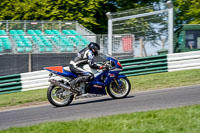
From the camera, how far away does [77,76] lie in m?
9.16

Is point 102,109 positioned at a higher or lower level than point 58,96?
lower

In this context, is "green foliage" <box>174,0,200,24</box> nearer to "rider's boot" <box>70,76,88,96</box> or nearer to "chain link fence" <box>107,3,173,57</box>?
"chain link fence" <box>107,3,173,57</box>

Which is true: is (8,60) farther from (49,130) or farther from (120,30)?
(49,130)

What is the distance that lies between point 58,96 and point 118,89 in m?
1.66

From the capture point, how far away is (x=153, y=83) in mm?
11844

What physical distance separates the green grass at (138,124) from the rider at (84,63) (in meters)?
2.84

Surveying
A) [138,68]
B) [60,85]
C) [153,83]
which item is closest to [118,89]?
[60,85]

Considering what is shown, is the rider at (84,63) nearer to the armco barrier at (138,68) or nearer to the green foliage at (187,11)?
the armco barrier at (138,68)

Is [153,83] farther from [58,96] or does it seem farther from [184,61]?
[58,96]

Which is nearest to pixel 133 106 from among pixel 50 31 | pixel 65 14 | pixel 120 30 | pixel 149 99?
pixel 149 99

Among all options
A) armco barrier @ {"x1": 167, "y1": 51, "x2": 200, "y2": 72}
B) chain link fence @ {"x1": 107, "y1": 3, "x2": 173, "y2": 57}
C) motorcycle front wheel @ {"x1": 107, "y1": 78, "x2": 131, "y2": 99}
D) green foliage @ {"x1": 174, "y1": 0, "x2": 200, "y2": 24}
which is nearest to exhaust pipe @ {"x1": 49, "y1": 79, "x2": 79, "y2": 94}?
motorcycle front wheel @ {"x1": 107, "y1": 78, "x2": 131, "y2": 99}

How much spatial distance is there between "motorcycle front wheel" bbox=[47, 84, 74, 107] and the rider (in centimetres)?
27

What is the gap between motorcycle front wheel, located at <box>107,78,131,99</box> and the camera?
915cm

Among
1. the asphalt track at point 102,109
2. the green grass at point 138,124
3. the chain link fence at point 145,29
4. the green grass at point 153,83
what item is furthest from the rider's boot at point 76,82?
the chain link fence at point 145,29
